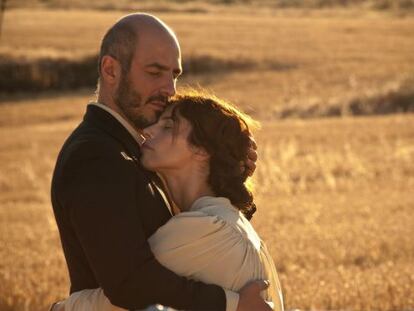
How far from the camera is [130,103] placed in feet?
15.4

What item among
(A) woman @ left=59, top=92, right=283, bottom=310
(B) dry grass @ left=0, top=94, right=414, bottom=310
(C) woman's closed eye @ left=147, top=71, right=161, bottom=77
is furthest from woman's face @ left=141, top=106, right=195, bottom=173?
(B) dry grass @ left=0, top=94, right=414, bottom=310

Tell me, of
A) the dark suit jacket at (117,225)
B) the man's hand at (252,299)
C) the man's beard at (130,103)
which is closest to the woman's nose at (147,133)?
the man's beard at (130,103)

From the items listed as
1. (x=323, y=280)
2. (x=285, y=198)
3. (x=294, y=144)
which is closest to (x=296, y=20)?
(x=294, y=144)

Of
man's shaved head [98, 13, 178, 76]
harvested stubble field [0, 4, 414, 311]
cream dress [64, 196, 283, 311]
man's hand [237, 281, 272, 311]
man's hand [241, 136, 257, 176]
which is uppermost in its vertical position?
man's shaved head [98, 13, 178, 76]

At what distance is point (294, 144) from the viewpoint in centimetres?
1920

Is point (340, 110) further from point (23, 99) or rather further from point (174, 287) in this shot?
point (174, 287)

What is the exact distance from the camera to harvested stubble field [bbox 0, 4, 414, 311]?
8055mm

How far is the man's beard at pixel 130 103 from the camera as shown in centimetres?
469

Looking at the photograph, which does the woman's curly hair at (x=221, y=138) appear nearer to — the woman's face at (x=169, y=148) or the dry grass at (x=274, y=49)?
the woman's face at (x=169, y=148)

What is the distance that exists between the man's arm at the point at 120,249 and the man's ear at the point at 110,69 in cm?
67

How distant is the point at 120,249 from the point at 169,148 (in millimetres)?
557

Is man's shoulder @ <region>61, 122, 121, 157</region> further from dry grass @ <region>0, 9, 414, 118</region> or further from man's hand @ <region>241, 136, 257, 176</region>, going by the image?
dry grass @ <region>0, 9, 414, 118</region>

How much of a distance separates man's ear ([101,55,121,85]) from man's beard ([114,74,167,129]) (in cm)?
3

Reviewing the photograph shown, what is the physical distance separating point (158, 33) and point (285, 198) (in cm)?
927
